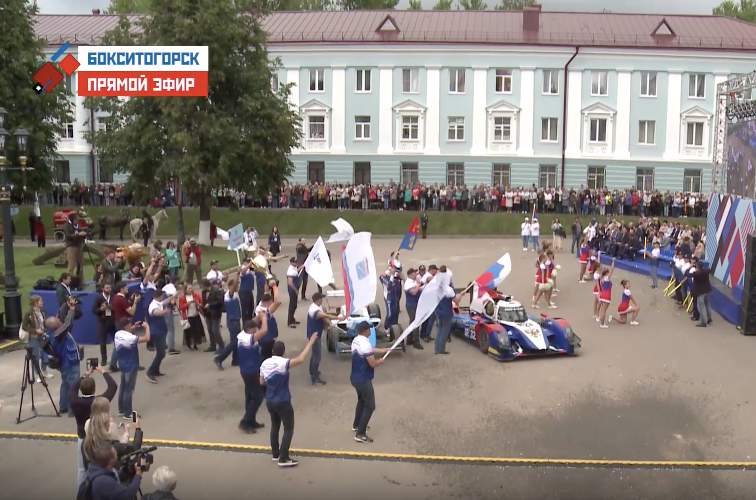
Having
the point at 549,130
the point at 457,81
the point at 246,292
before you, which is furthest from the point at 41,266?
the point at 549,130

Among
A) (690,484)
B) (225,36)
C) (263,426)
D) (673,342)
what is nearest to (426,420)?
(263,426)

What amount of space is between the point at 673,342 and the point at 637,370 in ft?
9.08

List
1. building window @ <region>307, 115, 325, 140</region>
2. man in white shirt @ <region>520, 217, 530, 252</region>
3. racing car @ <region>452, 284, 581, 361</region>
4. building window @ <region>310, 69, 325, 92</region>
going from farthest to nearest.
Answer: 1. building window @ <region>307, 115, 325, 140</region>
2. building window @ <region>310, 69, 325, 92</region>
3. man in white shirt @ <region>520, 217, 530, 252</region>
4. racing car @ <region>452, 284, 581, 361</region>

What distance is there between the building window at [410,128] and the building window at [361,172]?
300 cm

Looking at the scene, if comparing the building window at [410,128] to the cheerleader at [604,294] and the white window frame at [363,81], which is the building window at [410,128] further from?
the cheerleader at [604,294]

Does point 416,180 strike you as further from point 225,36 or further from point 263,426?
point 263,426

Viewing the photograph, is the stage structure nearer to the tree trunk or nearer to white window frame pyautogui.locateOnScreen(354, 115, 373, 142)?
the tree trunk

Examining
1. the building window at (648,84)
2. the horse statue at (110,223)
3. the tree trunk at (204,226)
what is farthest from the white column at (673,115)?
the horse statue at (110,223)

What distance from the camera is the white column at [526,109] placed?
44969 mm

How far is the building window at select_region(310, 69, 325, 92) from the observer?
1812 inches

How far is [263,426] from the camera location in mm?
11078
